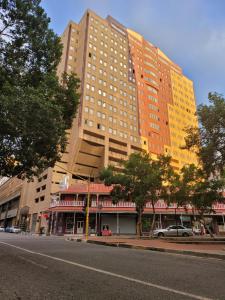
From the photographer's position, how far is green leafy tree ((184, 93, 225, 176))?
18.2 metres

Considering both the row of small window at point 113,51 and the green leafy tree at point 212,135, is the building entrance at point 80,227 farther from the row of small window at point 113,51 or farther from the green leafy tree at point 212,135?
the row of small window at point 113,51

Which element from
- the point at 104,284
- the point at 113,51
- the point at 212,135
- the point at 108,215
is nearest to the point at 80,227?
the point at 108,215

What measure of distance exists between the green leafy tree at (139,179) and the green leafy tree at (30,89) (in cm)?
1480

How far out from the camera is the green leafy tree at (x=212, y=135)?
18188 millimetres

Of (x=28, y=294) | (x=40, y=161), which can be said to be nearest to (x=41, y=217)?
(x=40, y=161)

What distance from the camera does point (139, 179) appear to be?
93.6 ft

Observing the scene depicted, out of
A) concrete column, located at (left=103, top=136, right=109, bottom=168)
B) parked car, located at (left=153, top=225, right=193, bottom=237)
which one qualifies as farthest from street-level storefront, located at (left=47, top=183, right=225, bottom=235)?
concrete column, located at (left=103, top=136, right=109, bottom=168)

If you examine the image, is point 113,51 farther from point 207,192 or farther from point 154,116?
point 207,192

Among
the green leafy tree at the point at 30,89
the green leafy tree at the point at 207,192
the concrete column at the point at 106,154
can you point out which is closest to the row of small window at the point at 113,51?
the concrete column at the point at 106,154

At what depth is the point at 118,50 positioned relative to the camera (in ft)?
285

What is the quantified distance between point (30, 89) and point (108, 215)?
3596 cm

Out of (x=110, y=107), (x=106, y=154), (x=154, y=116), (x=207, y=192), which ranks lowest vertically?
(x=207, y=192)

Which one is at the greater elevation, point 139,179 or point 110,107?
point 110,107

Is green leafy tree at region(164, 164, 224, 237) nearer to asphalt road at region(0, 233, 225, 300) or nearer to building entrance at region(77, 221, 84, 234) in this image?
asphalt road at region(0, 233, 225, 300)
